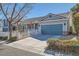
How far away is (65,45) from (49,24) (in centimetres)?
59

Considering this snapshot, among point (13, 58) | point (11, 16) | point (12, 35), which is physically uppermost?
point (11, 16)

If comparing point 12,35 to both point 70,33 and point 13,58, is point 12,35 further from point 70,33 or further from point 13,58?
point 70,33

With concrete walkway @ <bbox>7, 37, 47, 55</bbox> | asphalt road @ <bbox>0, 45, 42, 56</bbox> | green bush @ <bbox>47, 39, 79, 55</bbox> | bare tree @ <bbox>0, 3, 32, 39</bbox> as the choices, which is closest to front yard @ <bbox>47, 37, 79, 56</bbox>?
green bush @ <bbox>47, 39, 79, 55</bbox>

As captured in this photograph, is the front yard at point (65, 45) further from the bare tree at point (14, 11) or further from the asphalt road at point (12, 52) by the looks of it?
the bare tree at point (14, 11)

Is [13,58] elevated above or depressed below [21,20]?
below

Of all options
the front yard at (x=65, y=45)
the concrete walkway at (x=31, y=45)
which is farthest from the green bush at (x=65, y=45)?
the concrete walkway at (x=31, y=45)

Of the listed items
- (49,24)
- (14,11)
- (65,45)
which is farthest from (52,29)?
(14,11)

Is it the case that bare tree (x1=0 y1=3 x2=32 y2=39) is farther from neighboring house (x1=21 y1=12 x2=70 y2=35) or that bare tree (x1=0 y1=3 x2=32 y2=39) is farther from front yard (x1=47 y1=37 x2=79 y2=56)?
front yard (x1=47 y1=37 x2=79 y2=56)

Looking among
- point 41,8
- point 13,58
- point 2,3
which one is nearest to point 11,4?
point 2,3

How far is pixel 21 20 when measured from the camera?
6.69 m

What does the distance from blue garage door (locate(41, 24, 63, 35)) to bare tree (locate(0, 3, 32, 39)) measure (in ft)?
1.70

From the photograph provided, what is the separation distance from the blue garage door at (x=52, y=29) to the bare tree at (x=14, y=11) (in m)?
0.52

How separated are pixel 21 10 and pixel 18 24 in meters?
0.32

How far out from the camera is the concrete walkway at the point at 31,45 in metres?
6.55
